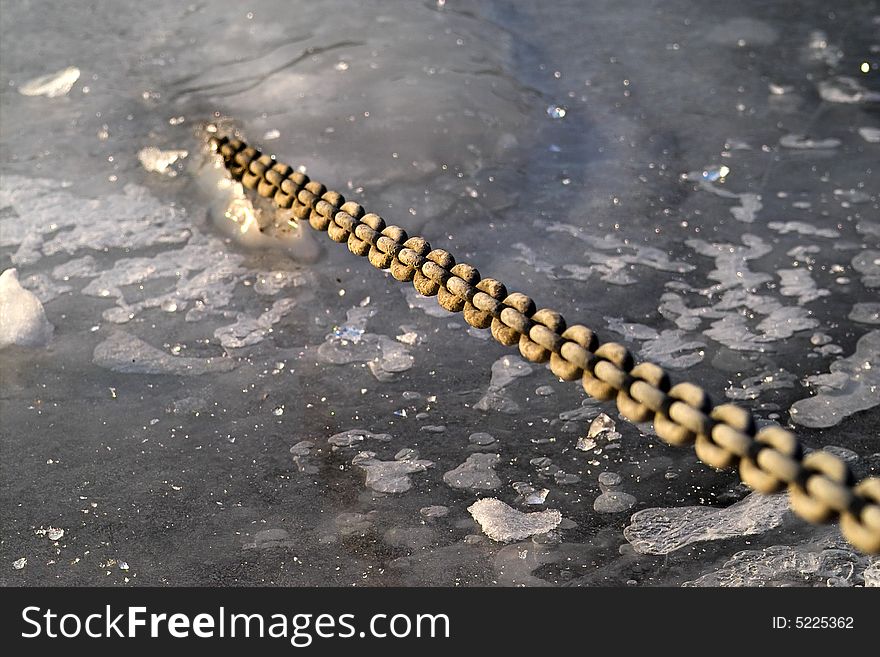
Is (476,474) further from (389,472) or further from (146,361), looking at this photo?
(146,361)

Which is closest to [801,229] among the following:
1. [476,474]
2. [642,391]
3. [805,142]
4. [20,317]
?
[805,142]

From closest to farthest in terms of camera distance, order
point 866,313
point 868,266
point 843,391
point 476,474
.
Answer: point 476,474, point 843,391, point 866,313, point 868,266

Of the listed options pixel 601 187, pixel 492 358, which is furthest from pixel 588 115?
pixel 492 358

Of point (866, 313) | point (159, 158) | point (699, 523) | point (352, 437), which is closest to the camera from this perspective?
point (699, 523)

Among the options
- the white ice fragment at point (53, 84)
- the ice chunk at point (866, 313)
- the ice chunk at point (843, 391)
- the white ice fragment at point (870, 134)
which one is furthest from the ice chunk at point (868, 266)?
the white ice fragment at point (53, 84)

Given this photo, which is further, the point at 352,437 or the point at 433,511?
the point at 352,437

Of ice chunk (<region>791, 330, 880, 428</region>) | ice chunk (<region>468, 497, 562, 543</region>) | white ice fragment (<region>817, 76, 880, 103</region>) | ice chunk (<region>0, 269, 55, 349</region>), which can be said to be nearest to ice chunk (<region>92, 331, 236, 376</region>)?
ice chunk (<region>0, 269, 55, 349</region>)
